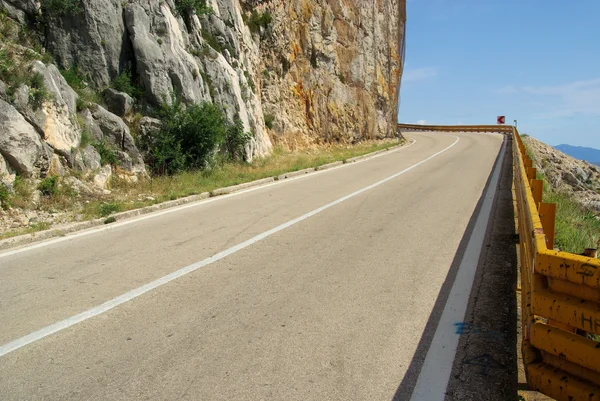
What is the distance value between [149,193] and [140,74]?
5.04 meters

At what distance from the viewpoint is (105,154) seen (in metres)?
12.2

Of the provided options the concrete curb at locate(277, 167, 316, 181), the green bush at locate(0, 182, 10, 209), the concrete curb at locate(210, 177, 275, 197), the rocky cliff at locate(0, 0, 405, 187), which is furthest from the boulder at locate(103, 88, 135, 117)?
the green bush at locate(0, 182, 10, 209)

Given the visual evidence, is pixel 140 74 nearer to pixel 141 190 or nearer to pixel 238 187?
pixel 141 190

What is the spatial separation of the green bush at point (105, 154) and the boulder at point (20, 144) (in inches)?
73.5

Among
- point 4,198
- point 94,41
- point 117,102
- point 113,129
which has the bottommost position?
point 4,198

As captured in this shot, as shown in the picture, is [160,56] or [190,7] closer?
[160,56]

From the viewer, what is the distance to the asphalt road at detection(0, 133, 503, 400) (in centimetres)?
351

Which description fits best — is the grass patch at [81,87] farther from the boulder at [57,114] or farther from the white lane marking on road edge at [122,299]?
the white lane marking on road edge at [122,299]

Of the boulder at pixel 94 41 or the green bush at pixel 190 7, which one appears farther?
the green bush at pixel 190 7

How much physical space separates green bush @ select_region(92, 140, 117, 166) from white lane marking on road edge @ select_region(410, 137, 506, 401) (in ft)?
29.9

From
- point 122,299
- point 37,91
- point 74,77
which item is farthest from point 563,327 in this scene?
point 74,77

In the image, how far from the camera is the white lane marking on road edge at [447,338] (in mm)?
3424

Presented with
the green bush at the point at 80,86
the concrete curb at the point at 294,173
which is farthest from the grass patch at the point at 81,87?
the concrete curb at the point at 294,173

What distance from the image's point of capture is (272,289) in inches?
210
